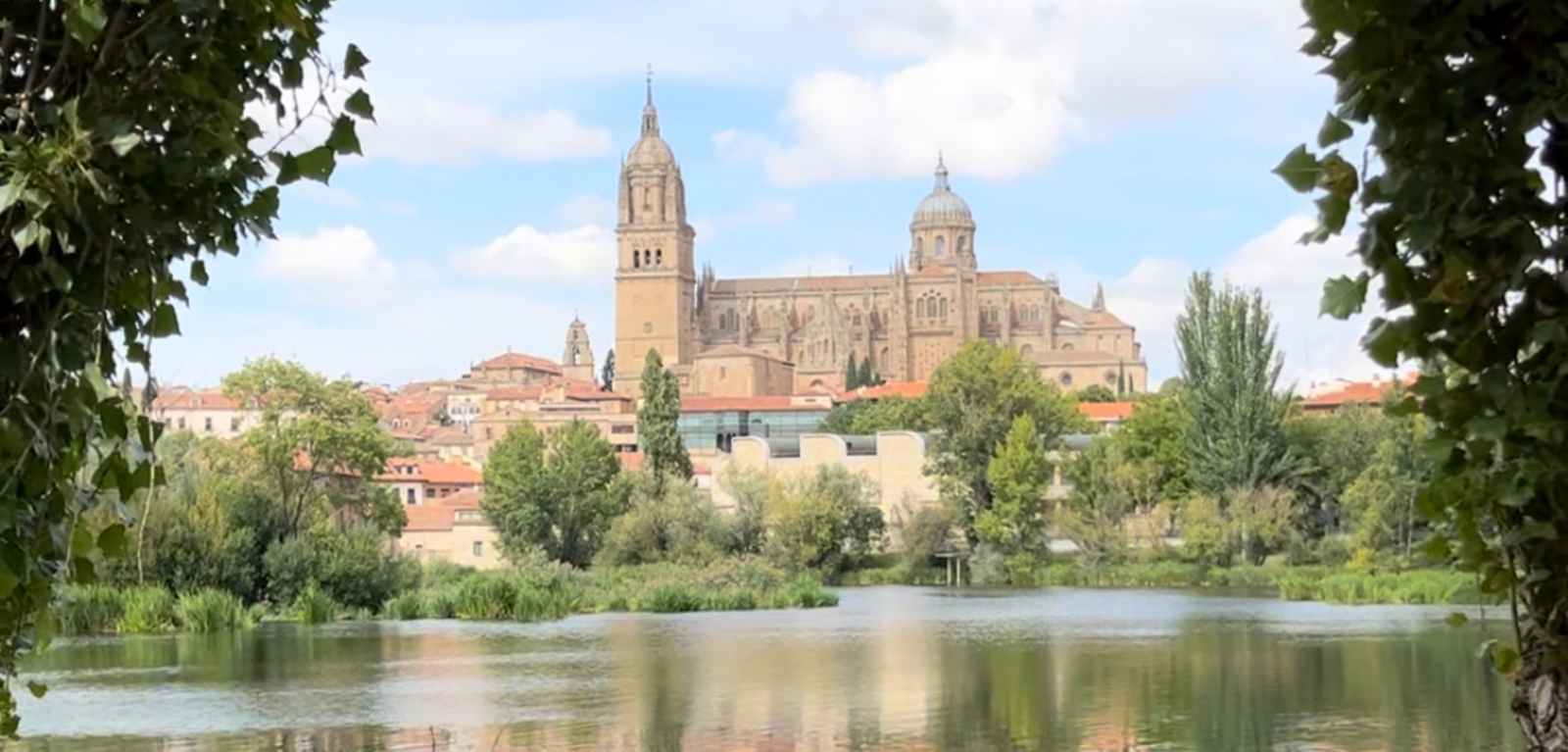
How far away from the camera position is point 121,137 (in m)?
1.81

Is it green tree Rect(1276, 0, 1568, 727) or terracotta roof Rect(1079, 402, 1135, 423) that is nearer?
green tree Rect(1276, 0, 1568, 727)

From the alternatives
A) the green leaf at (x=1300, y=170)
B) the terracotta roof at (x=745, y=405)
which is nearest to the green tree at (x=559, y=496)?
the terracotta roof at (x=745, y=405)

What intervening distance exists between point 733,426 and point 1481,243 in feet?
263

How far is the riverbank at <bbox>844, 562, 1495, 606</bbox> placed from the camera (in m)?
28.3

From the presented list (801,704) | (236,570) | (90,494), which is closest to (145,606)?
(236,570)

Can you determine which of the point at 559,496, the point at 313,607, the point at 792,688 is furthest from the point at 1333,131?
the point at 559,496

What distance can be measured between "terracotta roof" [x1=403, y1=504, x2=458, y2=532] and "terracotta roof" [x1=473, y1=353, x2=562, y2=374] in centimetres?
7459

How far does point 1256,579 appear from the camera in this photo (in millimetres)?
35688

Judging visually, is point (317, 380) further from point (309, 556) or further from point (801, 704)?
point (801, 704)

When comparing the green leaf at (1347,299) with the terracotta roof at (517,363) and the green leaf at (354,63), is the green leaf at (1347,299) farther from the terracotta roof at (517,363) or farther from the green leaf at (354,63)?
the terracotta roof at (517,363)

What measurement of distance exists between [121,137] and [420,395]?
5084 inches

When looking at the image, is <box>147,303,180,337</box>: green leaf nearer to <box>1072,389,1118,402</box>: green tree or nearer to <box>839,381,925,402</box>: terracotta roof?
<box>839,381,925,402</box>: terracotta roof

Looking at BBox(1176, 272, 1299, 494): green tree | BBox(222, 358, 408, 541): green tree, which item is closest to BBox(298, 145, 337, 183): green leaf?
BBox(222, 358, 408, 541): green tree

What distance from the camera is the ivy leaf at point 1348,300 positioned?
6.75 feet
